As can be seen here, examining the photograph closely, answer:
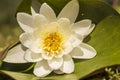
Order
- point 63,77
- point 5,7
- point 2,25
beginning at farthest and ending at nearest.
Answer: point 5,7, point 2,25, point 63,77

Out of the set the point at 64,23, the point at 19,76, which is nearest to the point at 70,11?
the point at 64,23

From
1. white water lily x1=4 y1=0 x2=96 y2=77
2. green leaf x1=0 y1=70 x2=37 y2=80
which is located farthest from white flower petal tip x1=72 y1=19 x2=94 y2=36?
green leaf x1=0 y1=70 x2=37 y2=80

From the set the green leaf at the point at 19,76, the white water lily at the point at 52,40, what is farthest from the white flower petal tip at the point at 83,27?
the green leaf at the point at 19,76

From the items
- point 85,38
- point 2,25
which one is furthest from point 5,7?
point 85,38

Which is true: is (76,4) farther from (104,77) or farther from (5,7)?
(5,7)

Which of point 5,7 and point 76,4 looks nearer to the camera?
point 76,4

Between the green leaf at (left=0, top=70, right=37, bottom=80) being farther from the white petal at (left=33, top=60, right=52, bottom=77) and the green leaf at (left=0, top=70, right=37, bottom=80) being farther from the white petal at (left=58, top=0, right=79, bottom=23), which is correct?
the white petal at (left=58, top=0, right=79, bottom=23)
